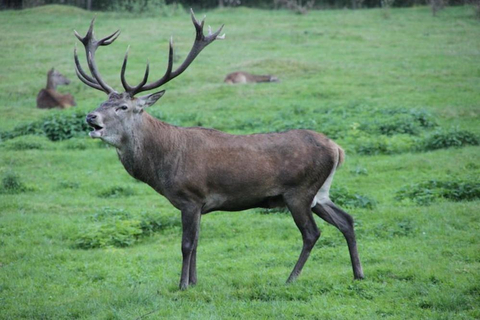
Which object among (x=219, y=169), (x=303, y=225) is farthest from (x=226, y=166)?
(x=303, y=225)

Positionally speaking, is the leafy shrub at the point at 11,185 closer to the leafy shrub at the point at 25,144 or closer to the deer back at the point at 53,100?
the leafy shrub at the point at 25,144

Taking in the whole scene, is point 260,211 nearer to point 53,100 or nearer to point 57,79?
point 53,100

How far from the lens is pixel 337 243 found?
927 cm

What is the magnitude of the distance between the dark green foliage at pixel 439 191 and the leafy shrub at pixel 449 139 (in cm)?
307

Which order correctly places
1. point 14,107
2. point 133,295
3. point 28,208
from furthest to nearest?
point 14,107 < point 28,208 < point 133,295

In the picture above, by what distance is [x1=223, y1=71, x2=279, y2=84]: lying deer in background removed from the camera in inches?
861

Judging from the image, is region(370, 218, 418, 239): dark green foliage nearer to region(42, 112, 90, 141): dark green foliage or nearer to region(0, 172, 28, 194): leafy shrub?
region(0, 172, 28, 194): leafy shrub

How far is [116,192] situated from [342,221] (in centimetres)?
603

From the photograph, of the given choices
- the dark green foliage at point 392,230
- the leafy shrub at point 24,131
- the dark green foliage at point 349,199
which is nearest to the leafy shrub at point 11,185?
the leafy shrub at point 24,131

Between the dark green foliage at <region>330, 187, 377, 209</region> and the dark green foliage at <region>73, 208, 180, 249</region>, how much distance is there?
2.54 m

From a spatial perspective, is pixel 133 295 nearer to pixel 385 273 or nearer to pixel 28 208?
pixel 385 273

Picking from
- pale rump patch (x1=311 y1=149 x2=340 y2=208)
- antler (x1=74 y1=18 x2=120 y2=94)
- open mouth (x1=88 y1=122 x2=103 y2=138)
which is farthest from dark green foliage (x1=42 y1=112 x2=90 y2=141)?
pale rump patch (x1=311 y1=149 x2=340 y2=208)

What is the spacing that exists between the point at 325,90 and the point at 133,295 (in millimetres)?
13544

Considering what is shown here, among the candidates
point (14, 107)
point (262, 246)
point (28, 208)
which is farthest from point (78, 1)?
point (262, 246)
